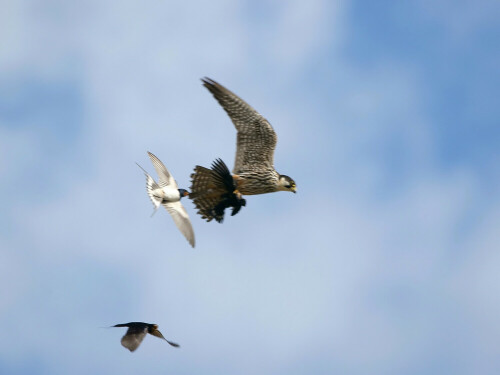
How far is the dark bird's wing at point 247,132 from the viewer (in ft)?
51.2

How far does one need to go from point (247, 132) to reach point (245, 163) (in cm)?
59

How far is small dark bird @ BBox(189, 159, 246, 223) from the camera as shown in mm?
15453

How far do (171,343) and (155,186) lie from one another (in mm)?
4765

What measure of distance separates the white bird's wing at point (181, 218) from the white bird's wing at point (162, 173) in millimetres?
722

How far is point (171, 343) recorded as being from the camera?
46.6 ft

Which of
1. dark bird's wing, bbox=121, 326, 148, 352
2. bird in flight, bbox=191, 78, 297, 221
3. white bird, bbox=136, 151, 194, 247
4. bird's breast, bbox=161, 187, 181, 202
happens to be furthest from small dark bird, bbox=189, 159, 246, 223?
dark bird's wing, bbox=121, 326, 148, 352

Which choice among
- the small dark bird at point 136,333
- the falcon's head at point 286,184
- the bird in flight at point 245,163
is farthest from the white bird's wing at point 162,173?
the small dark bird at point 136,333

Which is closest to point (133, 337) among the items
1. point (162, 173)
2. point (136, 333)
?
point (136, 333)

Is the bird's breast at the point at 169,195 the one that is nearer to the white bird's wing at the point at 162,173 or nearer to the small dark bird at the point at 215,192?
the white bird's wing at the point at 162,173

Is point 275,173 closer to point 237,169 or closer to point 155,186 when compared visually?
point 237,169

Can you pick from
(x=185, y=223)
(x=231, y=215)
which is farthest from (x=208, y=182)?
(x=185, y=223)

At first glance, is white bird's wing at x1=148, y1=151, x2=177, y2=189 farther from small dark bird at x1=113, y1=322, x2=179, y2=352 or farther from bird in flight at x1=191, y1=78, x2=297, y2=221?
small dark bird at x1=113, y1=322, x2=179, y2=352

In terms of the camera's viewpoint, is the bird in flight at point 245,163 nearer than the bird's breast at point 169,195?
Yes

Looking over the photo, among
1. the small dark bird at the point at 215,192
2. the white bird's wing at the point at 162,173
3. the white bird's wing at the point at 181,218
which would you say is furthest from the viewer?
the white bird's wing at the point at 162,173
